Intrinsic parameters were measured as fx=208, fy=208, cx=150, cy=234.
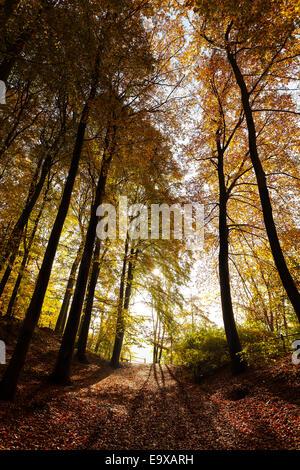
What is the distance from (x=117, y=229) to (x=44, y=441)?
9755mm

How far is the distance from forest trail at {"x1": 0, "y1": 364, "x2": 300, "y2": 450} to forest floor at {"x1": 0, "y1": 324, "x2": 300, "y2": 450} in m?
0.02

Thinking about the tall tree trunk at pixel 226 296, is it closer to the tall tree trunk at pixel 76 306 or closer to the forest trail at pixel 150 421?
the forest trail at pixel 150 421

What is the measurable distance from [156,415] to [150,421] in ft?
1.89

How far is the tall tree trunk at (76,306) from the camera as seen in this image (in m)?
6.45

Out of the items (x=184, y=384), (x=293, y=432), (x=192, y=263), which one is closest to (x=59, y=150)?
(x=192, y=263)

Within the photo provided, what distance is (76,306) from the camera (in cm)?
726

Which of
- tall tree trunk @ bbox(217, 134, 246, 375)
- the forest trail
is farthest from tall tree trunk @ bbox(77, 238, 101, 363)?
tall tree trunk @ bbox(217, 134, 246, 375)

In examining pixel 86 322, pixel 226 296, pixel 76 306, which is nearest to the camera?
pixel 76 306

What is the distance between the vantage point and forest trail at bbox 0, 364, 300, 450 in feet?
11.6

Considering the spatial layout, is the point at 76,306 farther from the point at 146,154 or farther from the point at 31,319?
the point at 146,154

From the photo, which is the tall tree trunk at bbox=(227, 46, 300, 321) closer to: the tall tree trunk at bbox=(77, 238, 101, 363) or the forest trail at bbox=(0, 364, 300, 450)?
the forest trail at bbox=(0, 364, 300, 450)

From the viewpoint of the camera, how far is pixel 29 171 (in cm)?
1063

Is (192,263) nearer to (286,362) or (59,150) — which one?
(286,362)

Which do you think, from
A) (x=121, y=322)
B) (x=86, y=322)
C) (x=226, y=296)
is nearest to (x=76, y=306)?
(x=86, y=322)
